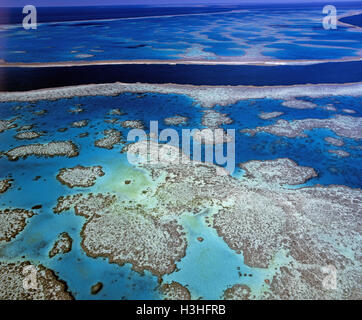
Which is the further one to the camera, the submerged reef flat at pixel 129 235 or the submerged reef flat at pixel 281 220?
the submerged reef flat at pixel 129 235

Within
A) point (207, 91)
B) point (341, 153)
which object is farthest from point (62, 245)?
point (207, 91)

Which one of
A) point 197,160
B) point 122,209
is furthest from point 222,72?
point 122,209

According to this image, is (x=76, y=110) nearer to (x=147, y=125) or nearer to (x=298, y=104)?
(x=147, y=125)

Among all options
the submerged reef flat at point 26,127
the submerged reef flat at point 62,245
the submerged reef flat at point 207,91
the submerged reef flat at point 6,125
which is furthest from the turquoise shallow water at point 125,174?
the submerged reef flat at point 207,91

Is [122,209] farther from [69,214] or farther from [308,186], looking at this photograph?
[308,186]

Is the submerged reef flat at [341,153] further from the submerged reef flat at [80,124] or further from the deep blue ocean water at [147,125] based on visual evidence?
the submerged reef flat at [80,124]

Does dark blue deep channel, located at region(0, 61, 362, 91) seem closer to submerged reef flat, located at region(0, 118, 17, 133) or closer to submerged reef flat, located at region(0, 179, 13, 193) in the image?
submerged reef flat, located at region(0, 118, 17, 133)
